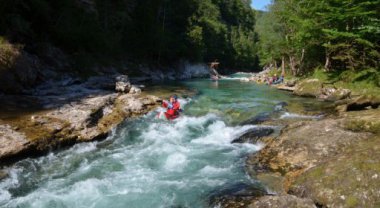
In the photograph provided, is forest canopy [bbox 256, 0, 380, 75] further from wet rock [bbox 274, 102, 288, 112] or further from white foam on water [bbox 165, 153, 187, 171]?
white foam on water [bbox 165, 153, 187, 171]

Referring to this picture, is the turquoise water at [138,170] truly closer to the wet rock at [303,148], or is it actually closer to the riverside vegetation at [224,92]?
the riverside vegetation at [224,92]

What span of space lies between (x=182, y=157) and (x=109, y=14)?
1448 inches

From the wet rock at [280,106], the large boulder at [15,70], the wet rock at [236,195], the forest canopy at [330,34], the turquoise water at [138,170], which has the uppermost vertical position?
the forest canopy at [330,34]

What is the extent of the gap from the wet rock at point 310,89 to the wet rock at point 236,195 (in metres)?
17.3

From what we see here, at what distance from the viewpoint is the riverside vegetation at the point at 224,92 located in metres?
8.39

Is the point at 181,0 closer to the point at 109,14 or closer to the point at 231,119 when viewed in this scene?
the point at 109,14

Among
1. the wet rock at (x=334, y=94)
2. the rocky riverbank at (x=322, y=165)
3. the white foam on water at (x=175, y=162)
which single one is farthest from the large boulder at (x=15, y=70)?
the wet rock at (x=334, y=94)

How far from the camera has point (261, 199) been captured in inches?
298

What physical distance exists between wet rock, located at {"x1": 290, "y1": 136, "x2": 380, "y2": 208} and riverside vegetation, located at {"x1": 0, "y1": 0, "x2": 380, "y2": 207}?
26 mm

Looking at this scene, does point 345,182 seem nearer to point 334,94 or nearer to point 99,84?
point 334,94

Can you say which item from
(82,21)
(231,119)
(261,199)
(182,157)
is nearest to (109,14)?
(82,21)

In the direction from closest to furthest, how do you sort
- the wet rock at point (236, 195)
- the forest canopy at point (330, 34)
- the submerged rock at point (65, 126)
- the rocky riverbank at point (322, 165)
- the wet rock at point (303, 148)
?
the rocky riverbank at point (322, 165), the wet rock at point (236, 195), the wet rock at point (303, 148), the submerged rock at point (65, 126), the forest canopy at point (330, 34)

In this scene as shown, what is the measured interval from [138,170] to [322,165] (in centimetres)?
545

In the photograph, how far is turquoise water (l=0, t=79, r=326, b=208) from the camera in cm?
883
